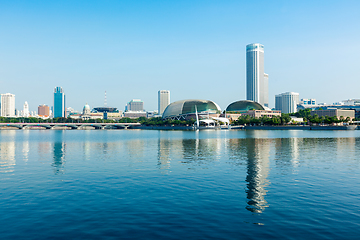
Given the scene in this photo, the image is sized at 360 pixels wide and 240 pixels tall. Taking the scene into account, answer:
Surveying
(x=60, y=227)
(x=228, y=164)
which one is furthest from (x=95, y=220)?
(x=228, y=164)

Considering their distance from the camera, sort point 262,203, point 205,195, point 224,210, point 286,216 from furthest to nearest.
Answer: point 205,195 → point 262,203 → point 224,210 → point 286,216

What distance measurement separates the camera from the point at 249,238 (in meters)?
11.2

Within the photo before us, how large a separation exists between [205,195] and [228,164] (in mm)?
13254

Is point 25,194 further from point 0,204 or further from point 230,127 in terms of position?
point 230,127

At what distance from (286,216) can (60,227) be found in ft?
31.5

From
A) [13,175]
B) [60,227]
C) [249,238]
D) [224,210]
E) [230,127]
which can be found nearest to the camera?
[249,238]

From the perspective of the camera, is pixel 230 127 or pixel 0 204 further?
pixel 230 127

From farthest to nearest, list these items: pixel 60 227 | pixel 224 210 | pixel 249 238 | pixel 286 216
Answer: pixel 224 210
pixel 286 216
pixel 60 227
pixel 249 238

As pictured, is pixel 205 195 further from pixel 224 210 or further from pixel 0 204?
pixel 0 204

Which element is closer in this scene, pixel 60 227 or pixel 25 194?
pixel 60 227

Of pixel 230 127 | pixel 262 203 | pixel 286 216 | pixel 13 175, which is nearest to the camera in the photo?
pixel 286 216

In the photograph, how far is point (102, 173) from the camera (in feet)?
83.1

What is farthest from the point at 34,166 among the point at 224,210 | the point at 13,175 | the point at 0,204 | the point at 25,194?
the point at 224,210

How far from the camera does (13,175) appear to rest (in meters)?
24.6
